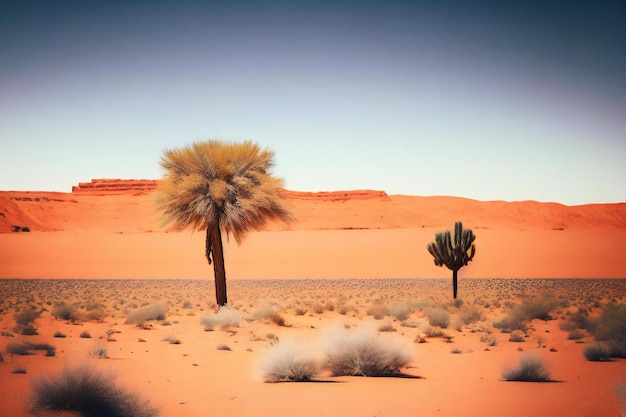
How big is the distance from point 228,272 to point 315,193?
8326 centimetres

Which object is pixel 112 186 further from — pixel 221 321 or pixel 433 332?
pixel 433 332

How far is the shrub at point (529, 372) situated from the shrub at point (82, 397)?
6146 millimetres

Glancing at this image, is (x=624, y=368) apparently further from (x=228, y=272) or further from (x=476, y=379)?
(x=228, y=272)

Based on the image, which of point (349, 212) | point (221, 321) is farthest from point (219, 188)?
point (349, 212)

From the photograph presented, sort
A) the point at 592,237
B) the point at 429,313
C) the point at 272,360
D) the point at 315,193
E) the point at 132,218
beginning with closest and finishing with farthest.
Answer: the point at 272,360 < the point at 429,313 < the point at 592,237 < the point at 132,218 < the point at 315,193

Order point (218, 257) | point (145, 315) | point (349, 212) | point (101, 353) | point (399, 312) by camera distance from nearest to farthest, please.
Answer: point (101, 353) < point (145, 315) < point (399, 312) < point (218, 257) < point (349, 212)

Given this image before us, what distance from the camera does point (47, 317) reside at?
18.2 meters

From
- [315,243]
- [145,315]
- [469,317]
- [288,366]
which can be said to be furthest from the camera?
[315,243]

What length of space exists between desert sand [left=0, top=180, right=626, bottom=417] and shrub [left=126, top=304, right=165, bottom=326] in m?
0.23

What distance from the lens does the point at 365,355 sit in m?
10.0

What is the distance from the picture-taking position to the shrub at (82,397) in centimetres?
658

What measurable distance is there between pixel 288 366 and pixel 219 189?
1036 centimetres

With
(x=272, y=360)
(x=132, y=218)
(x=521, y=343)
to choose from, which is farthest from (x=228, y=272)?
(x=132, y=218)

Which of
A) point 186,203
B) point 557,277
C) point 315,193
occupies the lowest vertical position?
point 557,277
